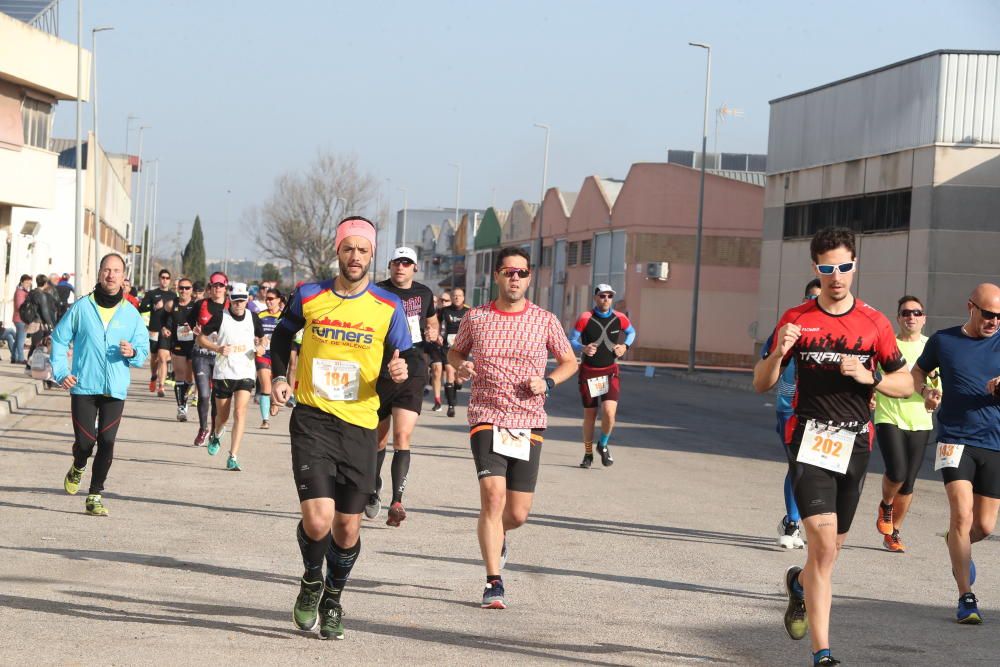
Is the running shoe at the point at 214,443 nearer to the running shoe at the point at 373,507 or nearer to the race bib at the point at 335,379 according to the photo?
the running shoe at the point at 373,507

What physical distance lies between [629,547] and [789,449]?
3892mm

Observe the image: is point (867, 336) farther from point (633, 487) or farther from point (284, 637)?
point (633, 487)

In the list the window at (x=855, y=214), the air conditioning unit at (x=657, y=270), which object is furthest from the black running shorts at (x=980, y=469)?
the air conditioning unit at (x=657, y=270)

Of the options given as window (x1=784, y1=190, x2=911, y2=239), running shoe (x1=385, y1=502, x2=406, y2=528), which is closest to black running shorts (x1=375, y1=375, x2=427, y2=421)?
running shoe (x1=385, y1=502, x2=406, y2=528)

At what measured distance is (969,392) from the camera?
852cm

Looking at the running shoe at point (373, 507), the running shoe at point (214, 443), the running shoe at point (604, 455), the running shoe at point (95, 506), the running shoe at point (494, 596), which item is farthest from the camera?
the running shoe at point (604, 455)

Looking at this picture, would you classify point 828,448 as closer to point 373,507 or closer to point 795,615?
point 795,615

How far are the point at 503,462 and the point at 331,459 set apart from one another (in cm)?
152

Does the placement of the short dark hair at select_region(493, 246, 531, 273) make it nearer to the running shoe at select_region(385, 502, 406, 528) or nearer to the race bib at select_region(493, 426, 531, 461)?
the race bib at select_region(493, 426, 531, 461)

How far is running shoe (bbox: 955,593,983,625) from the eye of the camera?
795 cm

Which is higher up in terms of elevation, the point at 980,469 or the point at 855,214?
the point at 855,214

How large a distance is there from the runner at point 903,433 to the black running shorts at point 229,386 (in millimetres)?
6494

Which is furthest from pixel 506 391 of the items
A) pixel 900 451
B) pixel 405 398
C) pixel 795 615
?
pixel 900 451

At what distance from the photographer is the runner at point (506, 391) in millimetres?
8117
